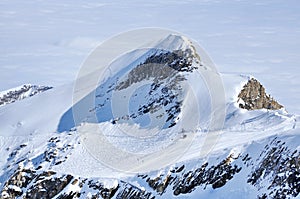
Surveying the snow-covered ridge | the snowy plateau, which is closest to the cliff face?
the snowy plateau

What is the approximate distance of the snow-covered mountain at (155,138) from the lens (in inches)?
2261

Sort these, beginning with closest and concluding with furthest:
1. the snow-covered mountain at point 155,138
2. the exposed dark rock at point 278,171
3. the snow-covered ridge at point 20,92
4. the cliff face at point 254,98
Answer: the exposed dark rock at point 278,171, the snow-covered mountain at point 155,138, the cliff face at point 254,98, the snow-covered ridge at point 20,92

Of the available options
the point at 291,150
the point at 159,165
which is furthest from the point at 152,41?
the point at 291,150

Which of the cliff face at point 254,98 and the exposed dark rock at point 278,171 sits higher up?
the exposed dark rock at point 278,171

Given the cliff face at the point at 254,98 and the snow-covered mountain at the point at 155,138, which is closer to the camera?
the snow-covered mountain at the point at 155,138

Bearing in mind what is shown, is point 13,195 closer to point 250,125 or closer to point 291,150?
point 250,125

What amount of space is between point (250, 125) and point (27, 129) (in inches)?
1401

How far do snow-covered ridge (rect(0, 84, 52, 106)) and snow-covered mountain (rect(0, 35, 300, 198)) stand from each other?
7206 cm

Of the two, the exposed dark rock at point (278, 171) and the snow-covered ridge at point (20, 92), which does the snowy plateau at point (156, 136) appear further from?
the snow-covered ridge at point (20, 92)

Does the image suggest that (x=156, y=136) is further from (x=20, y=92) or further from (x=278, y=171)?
(x=20, y=92)

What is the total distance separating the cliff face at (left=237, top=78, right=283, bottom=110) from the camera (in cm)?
7619

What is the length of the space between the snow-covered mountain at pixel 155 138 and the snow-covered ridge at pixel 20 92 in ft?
236

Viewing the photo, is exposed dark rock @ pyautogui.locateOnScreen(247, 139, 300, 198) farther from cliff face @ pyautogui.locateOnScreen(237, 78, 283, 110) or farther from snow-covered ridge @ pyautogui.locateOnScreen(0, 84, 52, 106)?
snow-covered ridge @ pyautogui.locateOnScreen(0, 84, 52, 106)

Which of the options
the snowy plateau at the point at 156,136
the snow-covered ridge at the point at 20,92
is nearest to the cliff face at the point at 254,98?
the snowy plateau at the point at 156,136
